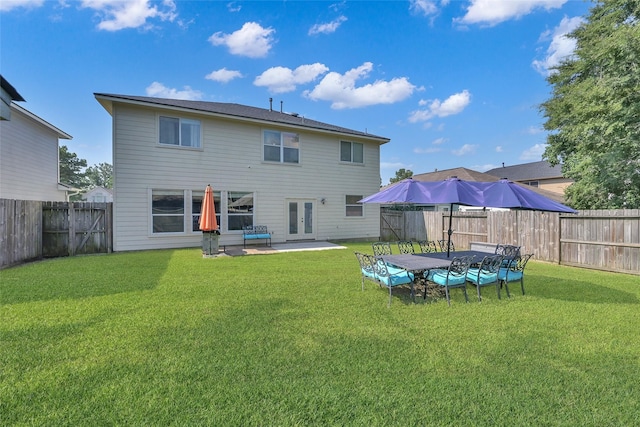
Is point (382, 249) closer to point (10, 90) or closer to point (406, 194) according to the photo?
point (406, 194)

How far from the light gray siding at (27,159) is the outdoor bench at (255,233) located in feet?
33.2

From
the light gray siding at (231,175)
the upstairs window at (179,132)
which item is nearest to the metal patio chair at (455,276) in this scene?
the light gray siding at (231,175)

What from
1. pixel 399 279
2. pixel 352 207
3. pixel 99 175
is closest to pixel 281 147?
pixel 352 207

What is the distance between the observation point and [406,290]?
6238 millimetres

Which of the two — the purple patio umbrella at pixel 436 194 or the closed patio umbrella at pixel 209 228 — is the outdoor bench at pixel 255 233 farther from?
the purple patio umbrella at pixel 436 194

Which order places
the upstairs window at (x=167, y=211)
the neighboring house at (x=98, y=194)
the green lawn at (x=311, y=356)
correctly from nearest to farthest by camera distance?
the green lawn at (x=311, y=356) < the upstairs window at (x=167, y=211) < the neighboring house at (x=98, y=194)

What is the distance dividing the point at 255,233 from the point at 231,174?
279 centimetres

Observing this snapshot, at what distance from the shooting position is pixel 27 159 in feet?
46.8

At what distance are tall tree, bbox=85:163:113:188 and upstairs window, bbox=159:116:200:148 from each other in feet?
238

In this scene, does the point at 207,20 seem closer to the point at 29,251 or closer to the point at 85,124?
the point at 29,251

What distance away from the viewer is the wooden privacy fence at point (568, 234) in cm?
780

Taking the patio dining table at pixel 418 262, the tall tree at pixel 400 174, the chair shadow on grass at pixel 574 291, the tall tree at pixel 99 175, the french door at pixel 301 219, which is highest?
the tall tree at pixel 99 175

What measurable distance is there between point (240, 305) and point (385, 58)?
49.2ft

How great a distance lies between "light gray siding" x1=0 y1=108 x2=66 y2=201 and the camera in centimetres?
1272
